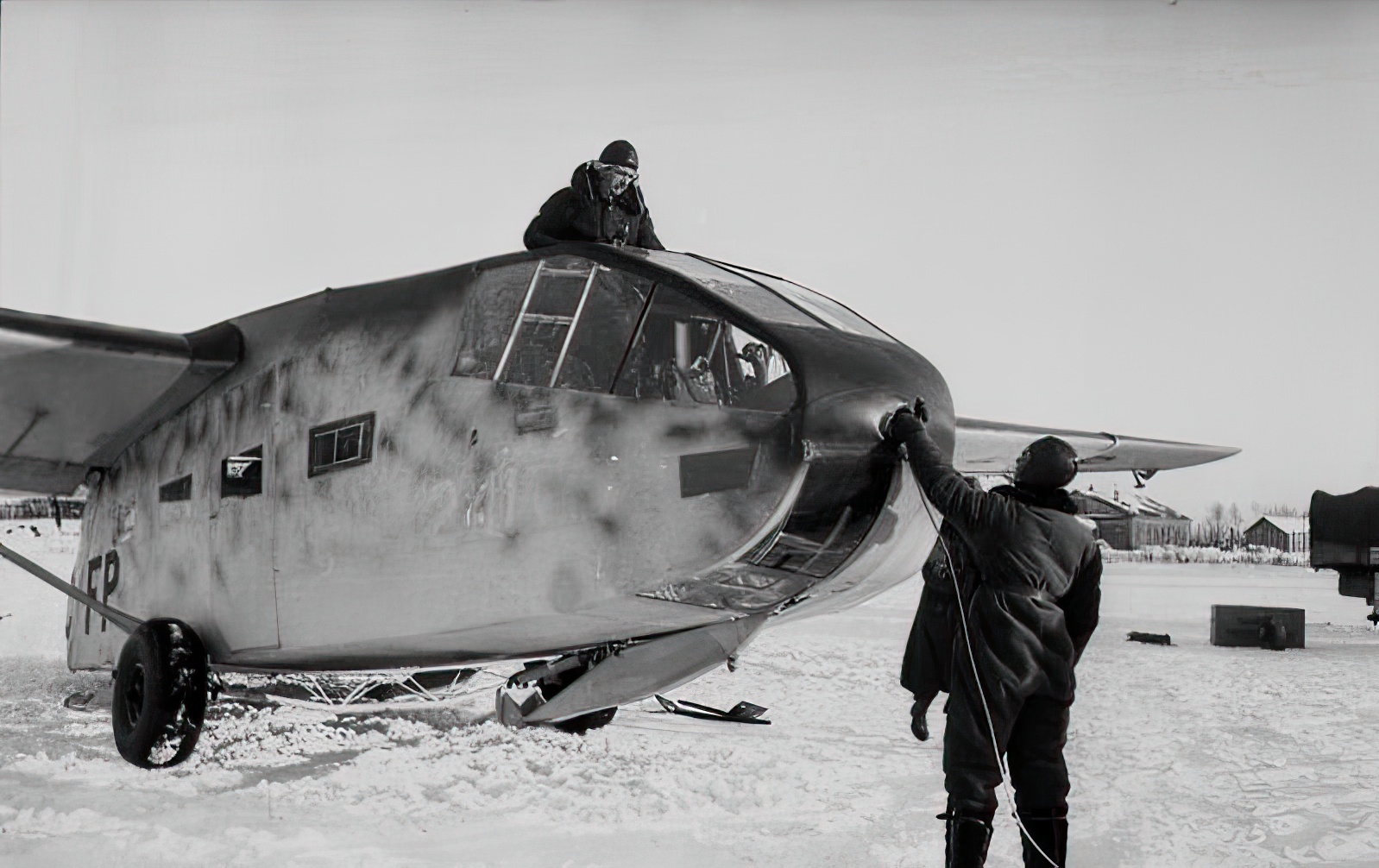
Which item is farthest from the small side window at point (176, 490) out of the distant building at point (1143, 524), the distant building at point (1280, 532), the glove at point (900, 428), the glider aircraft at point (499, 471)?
the distant building at point (1280, 532)

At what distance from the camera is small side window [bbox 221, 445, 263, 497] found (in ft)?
15.0

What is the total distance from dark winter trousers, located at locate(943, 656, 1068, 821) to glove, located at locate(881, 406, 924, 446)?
2.52 feet

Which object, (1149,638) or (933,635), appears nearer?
(933,635)

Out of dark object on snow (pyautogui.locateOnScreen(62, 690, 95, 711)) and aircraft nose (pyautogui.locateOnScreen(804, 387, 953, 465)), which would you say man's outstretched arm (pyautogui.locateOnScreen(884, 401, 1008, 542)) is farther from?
dark object on snow (pyautogui.locateOnScreen(62, 690, 95, 711))

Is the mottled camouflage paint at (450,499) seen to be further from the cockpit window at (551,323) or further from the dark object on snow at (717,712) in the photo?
the dark object on snow at (717,712)

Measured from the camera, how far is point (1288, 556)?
8.24 meters

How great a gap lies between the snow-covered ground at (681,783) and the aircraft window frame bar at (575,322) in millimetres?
1676

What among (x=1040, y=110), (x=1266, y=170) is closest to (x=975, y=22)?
(x=1040, y=110)

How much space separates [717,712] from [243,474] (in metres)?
2.84

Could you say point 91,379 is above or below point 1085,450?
above

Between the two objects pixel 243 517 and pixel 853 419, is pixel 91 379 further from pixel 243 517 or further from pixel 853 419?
pixel 853 419

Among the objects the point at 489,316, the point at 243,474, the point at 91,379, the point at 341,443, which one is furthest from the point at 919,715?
the point at 91,379

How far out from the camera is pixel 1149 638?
951 cm

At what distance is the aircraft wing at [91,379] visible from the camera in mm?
4676
